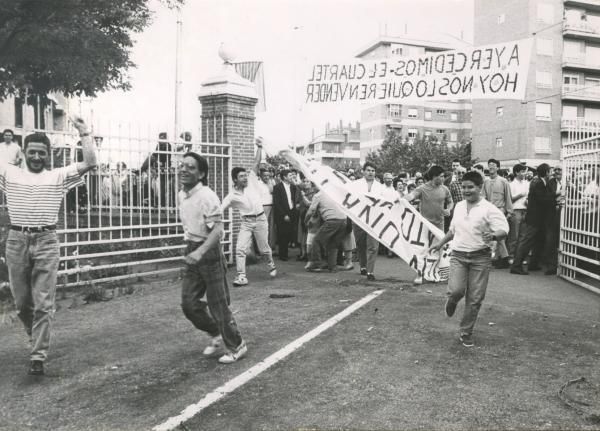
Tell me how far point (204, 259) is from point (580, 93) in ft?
159

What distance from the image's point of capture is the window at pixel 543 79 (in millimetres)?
45250

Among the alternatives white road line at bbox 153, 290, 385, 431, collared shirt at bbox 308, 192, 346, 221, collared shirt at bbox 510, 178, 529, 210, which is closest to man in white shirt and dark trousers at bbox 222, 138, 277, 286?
collared shirt at bbox 308, 192, 346, 221

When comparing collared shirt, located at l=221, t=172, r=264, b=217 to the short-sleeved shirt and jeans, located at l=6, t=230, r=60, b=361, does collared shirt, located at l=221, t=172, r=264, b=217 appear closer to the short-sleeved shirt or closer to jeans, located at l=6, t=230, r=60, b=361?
the short-sleeved shirt

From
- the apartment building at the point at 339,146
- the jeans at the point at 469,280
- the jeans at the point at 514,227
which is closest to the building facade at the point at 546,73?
the jeans at the point at 514,227

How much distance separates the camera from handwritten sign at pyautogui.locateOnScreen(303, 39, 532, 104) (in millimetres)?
9039

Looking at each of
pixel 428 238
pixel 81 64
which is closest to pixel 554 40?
pixel 81 64

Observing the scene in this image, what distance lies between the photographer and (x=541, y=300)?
8.15 meters

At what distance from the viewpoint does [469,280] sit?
5992 mm

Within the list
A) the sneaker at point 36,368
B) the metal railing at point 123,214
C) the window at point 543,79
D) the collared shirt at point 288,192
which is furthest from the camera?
the window at point 543,79

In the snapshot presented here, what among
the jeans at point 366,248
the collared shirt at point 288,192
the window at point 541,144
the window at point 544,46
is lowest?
the jeans at point 366,248

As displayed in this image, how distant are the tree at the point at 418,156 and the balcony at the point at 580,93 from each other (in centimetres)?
927

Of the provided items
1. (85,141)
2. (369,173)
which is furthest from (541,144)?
(85,141)

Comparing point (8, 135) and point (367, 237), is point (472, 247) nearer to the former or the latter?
point (367, 237)

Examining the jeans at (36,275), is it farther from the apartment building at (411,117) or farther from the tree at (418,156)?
the apartment building at (411,117)
